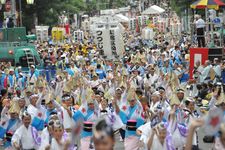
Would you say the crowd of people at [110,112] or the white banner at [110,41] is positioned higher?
the white banner at [110,41]

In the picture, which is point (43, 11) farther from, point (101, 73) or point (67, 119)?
point (67, 119)

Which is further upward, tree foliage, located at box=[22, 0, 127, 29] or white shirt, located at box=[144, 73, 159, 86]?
tree foliage, located at box=[22, 0, 127, 29]

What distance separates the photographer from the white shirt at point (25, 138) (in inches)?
440

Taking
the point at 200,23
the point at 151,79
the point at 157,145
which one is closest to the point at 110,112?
the point at 157,145

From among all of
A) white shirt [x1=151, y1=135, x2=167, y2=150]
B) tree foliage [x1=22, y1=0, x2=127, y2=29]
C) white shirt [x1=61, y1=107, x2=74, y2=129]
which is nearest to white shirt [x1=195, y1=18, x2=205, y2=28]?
white shirt [x1=61, y1=107, x2=74, y2=129]

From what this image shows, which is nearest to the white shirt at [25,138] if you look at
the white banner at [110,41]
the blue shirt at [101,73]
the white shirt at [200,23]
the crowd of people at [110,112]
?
the crowd of people at [110,112]

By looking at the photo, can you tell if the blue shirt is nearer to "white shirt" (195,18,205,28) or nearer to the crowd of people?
the crowd of people

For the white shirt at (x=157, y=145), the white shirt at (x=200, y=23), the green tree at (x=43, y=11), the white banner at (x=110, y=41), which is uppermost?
the green tree at (x=43, y=11)

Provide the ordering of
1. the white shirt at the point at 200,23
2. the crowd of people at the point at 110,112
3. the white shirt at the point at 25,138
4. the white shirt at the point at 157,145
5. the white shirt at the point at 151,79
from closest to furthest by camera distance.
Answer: the crowd of people at the point at 110,112, the white shirt at the point at 157,145, the white shirt at the point at 25,138, the white shirt at the point at 151,79, the white shirt at the point at 200,23

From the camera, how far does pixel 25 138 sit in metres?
11.2

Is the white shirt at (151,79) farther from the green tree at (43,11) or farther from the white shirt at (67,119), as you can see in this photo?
the green tree at (43,11)

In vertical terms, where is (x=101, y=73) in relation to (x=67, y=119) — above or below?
above

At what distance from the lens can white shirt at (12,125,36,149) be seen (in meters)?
11.2

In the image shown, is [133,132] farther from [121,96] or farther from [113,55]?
[113,55]
